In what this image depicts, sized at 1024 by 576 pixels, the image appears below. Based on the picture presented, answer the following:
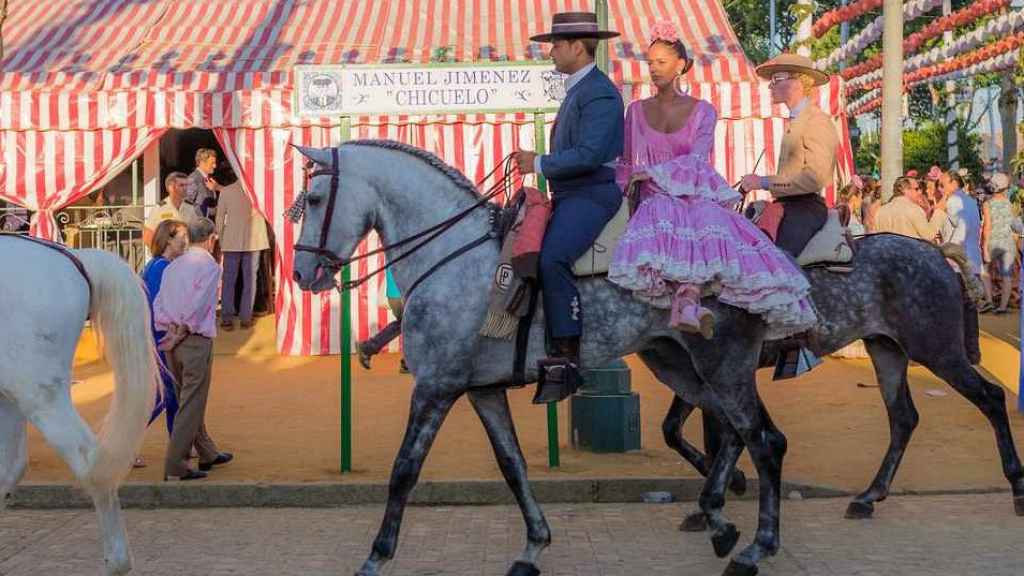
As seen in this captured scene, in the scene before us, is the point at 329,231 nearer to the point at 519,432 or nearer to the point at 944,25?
the point at 519,432

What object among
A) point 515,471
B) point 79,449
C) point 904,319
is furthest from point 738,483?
point 79,449

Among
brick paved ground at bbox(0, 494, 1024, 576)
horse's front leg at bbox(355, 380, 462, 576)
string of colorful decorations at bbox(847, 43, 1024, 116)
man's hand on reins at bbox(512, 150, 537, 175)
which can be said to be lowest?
brick paved ground at bbox(0, 494, 1024, 576)

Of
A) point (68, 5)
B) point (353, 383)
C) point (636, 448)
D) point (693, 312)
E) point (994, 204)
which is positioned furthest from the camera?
point (994, 204)

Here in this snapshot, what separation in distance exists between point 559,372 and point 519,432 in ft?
15.9

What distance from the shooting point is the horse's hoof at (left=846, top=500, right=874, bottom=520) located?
8.70m

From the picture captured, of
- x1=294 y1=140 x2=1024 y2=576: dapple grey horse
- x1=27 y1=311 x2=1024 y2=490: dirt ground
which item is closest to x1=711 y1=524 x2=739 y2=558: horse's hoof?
x1=294 y1=140 x2=1024 y2=576: dapple grey horse

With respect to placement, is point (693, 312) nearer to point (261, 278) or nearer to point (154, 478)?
point (154, 478)

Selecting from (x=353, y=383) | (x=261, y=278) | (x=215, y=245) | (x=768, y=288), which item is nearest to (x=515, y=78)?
(x=215, y=245)

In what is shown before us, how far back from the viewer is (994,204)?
848 inches

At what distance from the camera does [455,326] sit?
7.10 meters

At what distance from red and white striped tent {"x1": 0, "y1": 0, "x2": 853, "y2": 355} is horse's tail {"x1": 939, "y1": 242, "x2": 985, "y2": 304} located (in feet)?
24.7

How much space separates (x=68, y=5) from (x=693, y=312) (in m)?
15.0

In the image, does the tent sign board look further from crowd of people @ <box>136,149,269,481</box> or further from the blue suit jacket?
the blue suit jacket

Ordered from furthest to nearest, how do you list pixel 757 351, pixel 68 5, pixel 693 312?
pixel 68 5, pixel 757 351, pixel 693 312
